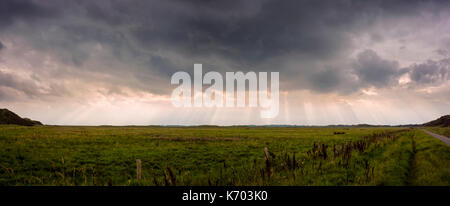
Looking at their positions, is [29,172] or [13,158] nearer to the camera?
[29,172]

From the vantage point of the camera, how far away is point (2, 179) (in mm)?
13328

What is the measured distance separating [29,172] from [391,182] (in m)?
22.2
